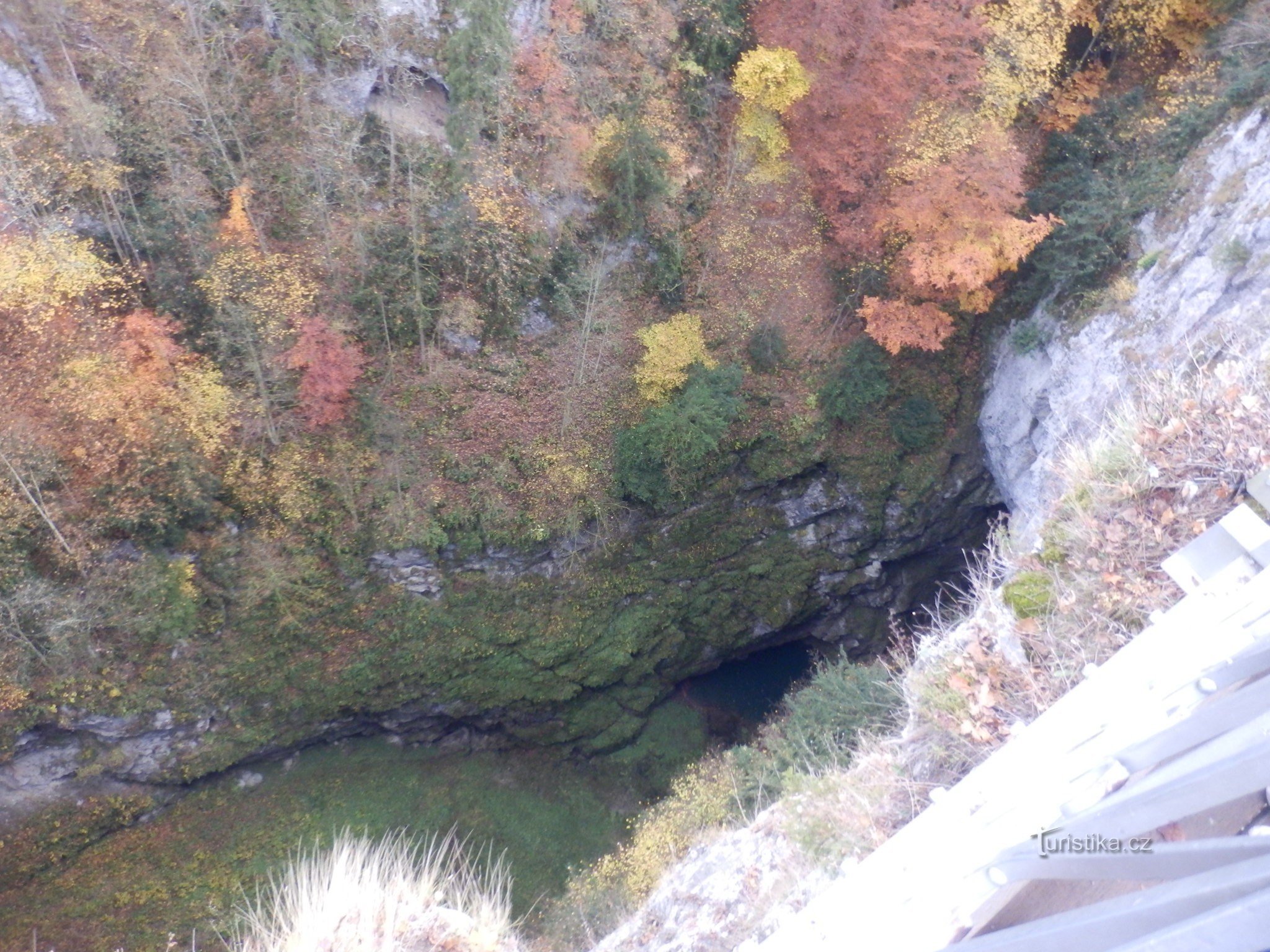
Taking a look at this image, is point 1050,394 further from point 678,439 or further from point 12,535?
point 12,535

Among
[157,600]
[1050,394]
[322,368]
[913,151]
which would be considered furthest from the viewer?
[1050,394]

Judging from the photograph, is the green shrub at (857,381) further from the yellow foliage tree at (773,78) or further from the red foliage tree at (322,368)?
the red foliage tree at (322,368)

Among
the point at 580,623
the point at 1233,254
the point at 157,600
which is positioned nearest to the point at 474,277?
the point at 580,623

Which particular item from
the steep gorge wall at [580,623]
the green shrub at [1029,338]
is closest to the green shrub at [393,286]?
the steep gorge wall at [580,623]

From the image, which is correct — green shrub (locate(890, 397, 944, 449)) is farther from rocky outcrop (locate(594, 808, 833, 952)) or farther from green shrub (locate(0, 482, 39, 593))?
green shrub (locate(0, 482, 39, 593))

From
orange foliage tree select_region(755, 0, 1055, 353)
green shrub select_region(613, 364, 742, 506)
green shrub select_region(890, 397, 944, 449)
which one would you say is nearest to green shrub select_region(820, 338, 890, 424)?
orange foliage tree select_region(755, 0, 1055, 353)
